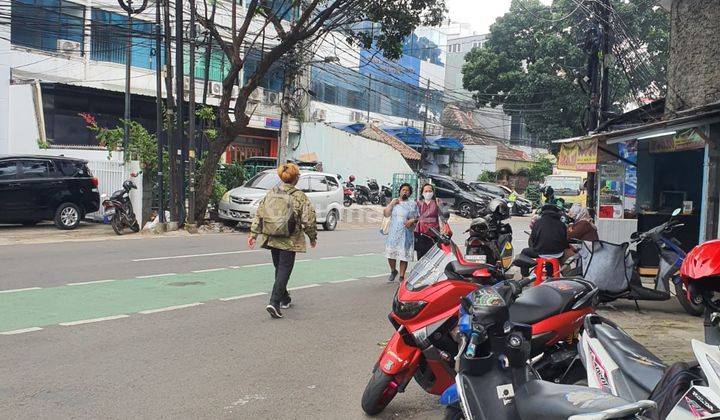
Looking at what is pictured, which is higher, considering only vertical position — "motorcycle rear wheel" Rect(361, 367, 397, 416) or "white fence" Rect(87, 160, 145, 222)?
"white fence" Rect(87, 160, 145, 222)

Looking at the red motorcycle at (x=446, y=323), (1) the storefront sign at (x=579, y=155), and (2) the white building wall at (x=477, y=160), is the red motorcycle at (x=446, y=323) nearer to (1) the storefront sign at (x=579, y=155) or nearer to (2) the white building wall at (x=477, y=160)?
(1) the storefront sign at (x=579, y=155)

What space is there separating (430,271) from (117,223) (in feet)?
42.1

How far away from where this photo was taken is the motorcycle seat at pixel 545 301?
4.04 m

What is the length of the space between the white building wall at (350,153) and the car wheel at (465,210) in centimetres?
539

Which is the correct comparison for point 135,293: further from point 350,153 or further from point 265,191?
point 350,153

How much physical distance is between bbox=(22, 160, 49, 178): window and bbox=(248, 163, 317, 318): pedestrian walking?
10.3m

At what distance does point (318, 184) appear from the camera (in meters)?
19.2

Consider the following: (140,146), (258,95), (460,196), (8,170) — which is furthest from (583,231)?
(258,95)

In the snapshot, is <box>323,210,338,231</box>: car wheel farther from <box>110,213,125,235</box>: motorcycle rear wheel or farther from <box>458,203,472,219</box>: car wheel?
<box>458,203,472,219</box>: car wheel

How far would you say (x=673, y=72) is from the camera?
11398mm

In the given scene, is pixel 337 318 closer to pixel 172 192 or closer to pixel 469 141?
pixel 172 192

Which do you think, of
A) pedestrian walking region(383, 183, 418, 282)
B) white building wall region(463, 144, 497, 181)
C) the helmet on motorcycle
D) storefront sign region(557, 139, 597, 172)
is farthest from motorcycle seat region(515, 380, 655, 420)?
white building wall region(463, 144, 497, 181)

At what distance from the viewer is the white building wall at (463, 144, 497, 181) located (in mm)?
42250

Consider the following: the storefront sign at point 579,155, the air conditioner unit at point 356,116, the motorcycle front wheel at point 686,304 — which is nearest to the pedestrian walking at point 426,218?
the motorcycle front wheel at point 686,304
